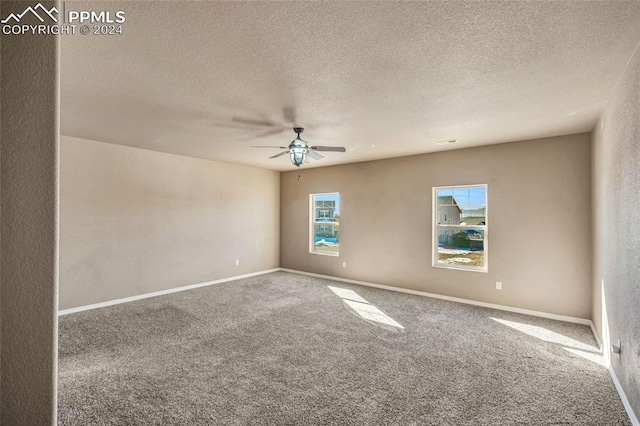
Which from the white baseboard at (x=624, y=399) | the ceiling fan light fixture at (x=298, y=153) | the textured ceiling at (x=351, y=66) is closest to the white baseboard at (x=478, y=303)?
the white baseboard at (x=624, y=399)

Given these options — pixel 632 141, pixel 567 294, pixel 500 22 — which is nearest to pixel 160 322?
pixel 500 22

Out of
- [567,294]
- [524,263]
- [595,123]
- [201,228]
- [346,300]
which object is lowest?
[346,300]

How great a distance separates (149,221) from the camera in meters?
5.48

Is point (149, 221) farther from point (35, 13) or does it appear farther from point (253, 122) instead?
point (35, 13)

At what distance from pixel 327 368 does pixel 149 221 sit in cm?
432

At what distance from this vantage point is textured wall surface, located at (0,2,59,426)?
819 millimetres

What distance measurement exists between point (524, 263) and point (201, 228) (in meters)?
5.84

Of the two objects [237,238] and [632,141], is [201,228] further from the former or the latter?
[632,141]

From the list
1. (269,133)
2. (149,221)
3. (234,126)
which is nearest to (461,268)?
(269,133)

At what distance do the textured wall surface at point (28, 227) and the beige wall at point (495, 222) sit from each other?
5.35 metres

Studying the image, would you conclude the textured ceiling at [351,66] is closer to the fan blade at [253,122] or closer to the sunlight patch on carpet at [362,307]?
the fan blade at [253,122]

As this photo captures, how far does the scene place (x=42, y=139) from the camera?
88 cm

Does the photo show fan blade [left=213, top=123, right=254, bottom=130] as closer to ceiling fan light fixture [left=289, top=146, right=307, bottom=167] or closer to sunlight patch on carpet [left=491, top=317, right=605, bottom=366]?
ceiling fan light fixture [left=289, top=146, right=307, bottom=167]

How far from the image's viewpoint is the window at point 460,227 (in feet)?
16.6
